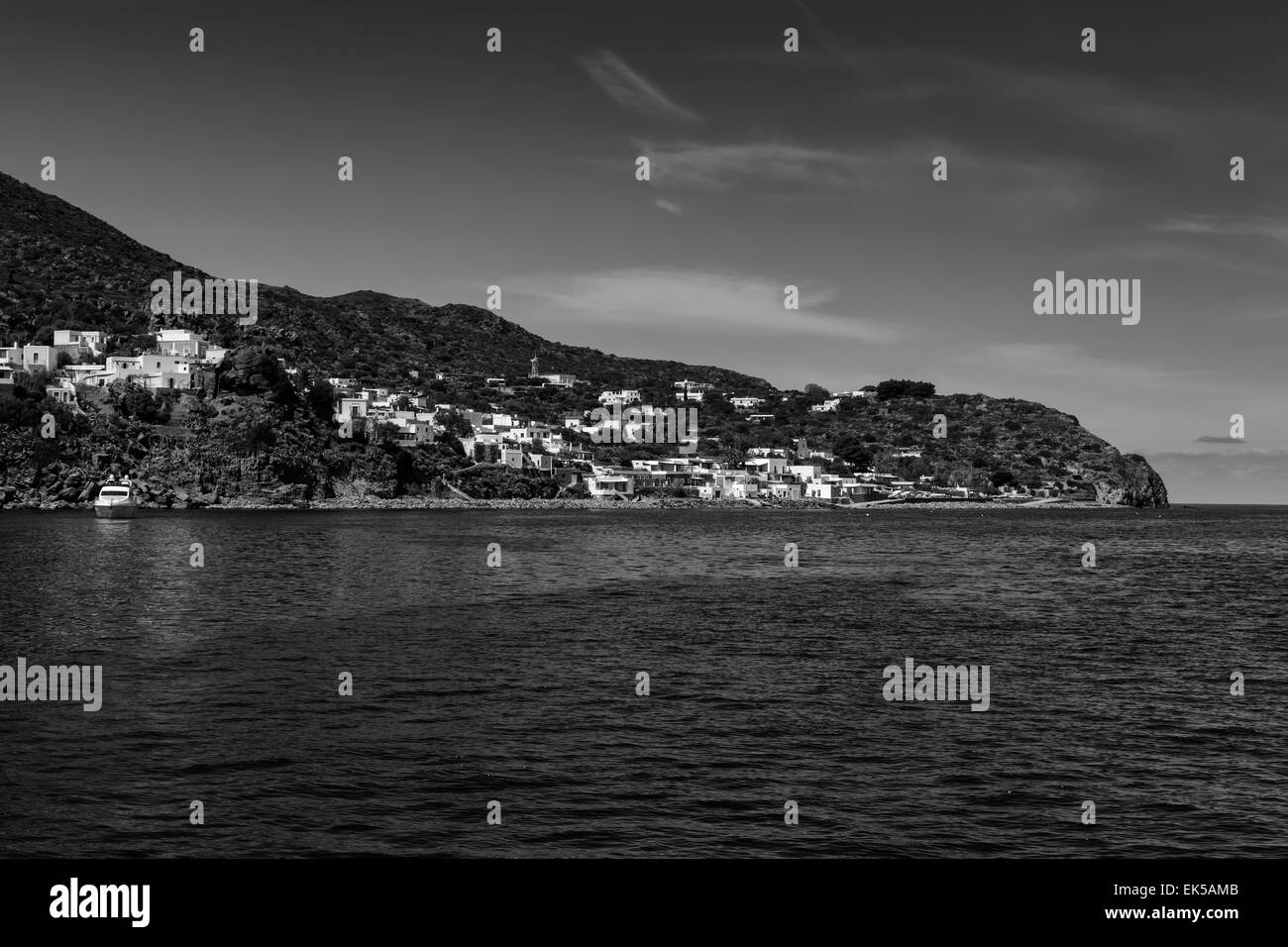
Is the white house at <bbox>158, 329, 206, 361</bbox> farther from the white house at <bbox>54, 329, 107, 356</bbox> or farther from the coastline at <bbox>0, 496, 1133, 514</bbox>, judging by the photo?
the coastline at <bbox>0, 496, 1133, 514</bbox>

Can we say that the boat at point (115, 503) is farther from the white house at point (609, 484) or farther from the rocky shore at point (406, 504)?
the white house at point (609, 484)

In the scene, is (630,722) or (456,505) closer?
(630,722)

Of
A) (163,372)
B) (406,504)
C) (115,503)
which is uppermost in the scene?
(163,372)

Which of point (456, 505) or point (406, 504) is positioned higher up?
point (406, 504)

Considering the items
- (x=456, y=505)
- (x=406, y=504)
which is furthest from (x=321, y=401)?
(x=456, y=505)

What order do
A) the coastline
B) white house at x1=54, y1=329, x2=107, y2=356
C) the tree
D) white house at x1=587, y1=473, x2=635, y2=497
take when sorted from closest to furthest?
the coastline
white house at x1=54, y1=329, x2=107, y2=356
the tree
white house at x1=587, y1=473, x2=635, y2=497

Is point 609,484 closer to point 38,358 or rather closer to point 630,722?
point 38,358

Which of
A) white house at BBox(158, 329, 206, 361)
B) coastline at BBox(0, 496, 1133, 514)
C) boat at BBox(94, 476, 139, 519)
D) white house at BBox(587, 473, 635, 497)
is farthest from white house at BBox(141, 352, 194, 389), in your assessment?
white house at BBox(587, 473, 635, 497)

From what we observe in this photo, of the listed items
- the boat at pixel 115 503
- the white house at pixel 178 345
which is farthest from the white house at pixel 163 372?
the boat at pixel 115 503

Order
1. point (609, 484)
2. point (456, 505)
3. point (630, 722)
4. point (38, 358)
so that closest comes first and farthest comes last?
point (630, 722) < point (38, 358) < point (456, 505) < point (609, 484)
